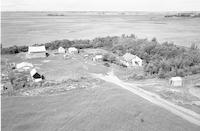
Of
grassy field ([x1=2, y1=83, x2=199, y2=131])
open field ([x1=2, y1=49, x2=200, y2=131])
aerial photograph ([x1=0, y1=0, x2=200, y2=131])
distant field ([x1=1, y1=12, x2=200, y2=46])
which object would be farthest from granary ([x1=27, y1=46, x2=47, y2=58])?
grassy field ([x1=2, y1=83, x2=199, y2=131])

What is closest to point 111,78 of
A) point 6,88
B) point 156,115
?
point 156,115

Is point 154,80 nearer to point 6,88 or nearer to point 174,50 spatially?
Answer: point 174,50

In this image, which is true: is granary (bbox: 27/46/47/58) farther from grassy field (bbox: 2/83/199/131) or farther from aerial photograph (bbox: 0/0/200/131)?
grassy field (bbox: 2/83/199/131)

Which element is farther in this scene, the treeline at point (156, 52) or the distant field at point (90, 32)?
the distant field at point (90, 32)

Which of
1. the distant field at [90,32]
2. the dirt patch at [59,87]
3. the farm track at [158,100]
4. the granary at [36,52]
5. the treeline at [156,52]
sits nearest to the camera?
the farm track at [158,100]

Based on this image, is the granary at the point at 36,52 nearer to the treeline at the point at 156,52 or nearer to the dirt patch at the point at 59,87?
the treeline at the point at 156,52

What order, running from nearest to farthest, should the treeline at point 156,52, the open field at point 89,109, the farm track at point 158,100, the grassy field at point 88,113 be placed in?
the grassy field at point 88,113, the open field at point 89,109, the farm track at point 158,100, the treeline at point 156,52

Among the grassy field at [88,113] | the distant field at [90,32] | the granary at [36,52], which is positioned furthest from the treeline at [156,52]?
the distant field at [90,32]

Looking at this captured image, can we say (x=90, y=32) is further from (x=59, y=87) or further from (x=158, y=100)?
(x=158, y=100)
